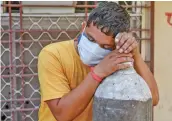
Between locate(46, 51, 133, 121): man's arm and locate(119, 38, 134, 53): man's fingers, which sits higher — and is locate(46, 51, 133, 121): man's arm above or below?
below

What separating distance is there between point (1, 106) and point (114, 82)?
7.36 feet

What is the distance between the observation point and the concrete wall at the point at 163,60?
142 inches

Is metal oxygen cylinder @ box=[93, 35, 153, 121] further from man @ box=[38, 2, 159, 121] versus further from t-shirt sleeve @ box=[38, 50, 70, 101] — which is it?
t-shirt sleeve @ box=[38, 50, 70, 101]

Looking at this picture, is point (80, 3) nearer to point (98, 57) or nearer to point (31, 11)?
point (31, 11)

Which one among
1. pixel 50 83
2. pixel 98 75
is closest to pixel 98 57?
pixel 98 75

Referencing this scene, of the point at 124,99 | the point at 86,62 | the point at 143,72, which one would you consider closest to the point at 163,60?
the point at 143,72

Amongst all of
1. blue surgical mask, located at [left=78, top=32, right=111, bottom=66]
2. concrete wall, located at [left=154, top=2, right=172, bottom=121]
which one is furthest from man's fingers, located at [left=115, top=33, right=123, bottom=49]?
concrete wall, located at [left=154, top=2, right=172, bottom=121]

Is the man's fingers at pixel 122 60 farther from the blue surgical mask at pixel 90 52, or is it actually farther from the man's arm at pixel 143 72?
the man's arm at pixel 143 72

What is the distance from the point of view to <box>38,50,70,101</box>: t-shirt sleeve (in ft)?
6.06

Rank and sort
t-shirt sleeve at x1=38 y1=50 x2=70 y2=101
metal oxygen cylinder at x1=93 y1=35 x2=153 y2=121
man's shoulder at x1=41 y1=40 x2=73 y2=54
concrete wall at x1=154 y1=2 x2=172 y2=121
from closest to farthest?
metal oxygen cylinder at x1=93 y1=35 x2=153 y2=121 → t-shirt sleeve at x1=38 y1=50 x2=70 y2=101 → man's shoulder at x1=41 y1=40 x2=73 y2=54 → concrete wall at x1=154 y1=2 x2=172 y2=121

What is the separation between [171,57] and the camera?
371 centimetres

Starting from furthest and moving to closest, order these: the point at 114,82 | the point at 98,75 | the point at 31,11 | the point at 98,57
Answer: the point at 31,11 < the point at 98,57 < the point at 98,75 < the point at 114,82

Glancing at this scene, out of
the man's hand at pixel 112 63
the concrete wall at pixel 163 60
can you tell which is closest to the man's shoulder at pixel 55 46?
the man's hand at pixel 112 63

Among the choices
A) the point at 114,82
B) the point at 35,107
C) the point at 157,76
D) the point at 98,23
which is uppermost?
the point at 98,23
